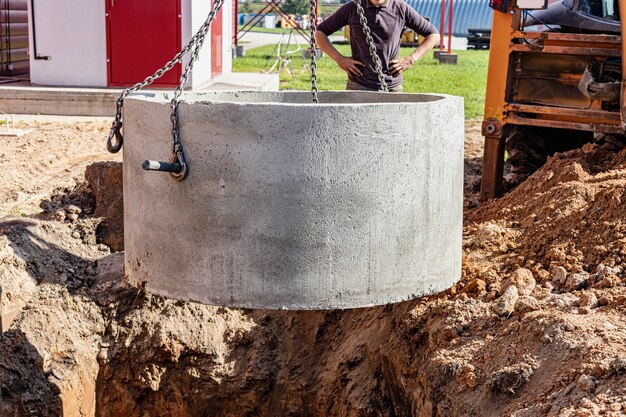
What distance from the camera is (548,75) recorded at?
723cm

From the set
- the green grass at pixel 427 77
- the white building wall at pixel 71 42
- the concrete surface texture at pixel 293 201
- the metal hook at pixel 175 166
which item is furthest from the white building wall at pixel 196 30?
the metal hook at pixel 175 166

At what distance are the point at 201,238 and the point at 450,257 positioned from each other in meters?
1.18

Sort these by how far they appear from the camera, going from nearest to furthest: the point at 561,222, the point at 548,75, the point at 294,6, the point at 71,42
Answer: the point at 561,222
the point at 548,75
the point at 71,42
the point at 294,6

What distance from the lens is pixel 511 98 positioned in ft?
24.1

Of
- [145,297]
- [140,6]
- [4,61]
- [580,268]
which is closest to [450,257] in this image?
[580,268]

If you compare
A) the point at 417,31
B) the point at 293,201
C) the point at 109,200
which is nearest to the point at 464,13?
the point at 417,31

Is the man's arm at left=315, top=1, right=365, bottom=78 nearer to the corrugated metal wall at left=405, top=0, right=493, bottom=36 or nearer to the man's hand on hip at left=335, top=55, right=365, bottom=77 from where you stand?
the man's hand on hip at left=335, top=55, right=365, bottom=77

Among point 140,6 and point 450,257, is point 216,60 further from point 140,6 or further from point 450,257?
point 450,257

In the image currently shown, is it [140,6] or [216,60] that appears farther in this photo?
[216,60]

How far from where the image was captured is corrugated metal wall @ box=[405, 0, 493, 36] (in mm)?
46638

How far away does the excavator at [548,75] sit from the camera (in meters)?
6.88

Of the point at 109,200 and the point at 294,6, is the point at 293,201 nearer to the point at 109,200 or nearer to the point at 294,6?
the point at 109,200

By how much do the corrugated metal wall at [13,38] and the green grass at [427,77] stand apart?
4.56 m

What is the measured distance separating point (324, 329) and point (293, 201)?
2195mm
